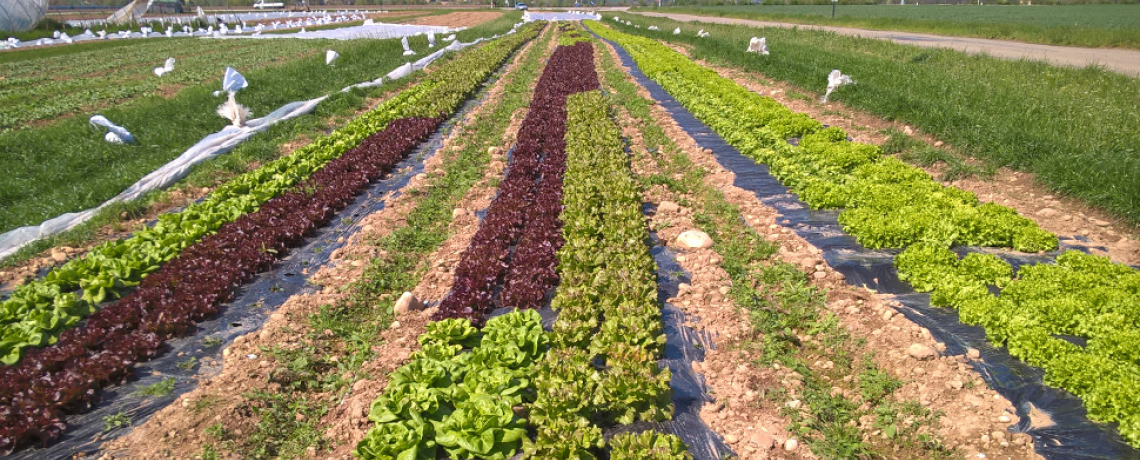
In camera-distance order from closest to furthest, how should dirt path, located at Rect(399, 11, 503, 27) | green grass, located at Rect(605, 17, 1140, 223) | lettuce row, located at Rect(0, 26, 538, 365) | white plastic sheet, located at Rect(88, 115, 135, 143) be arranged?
lettuce row, located at Rect(0, 26, 538, 365) → green grass, located at Rect(605, 17, 1140, 223) → white plastic sheet, located at Rect(88, 115, 135, 143) → dirt path, located at Rect(399, 11, 503, 27)

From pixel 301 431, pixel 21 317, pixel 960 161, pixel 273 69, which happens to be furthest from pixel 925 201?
pixel 273 69

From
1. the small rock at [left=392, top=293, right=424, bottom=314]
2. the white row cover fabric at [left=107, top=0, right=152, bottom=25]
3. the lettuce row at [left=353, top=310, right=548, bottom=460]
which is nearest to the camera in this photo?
the lettuce row at [left=353, top=310, right=548, bottom=460]

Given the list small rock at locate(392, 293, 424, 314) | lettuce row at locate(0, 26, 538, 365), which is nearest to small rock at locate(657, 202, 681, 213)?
small rock at locate(392, 293, 424, 314)

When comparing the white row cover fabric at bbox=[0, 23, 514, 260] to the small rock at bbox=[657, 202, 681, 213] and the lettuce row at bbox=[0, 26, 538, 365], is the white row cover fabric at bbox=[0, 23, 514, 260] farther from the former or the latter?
the small rock at bbox=[657, 202, 681, 213]

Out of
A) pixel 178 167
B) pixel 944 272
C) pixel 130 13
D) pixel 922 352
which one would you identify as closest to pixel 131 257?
pixel 178 167

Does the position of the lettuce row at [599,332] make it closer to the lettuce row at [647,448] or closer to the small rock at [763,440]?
the lettuce row at [647,448]

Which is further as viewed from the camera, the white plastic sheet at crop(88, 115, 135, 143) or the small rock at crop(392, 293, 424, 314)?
the white plastic sheet at crop(88, 115, 135, 143)

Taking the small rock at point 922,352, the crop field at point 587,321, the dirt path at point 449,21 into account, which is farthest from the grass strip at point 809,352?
the dirt path at point 449,21

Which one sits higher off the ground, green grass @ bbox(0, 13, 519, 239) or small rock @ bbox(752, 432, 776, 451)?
green grass @ bbox(0, 13, 519, 239)

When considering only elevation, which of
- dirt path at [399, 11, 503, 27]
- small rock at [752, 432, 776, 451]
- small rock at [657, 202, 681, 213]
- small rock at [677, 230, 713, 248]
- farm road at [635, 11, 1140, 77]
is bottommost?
small rock at [752, 432, 776, 451]

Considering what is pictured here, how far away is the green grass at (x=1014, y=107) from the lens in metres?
8.28

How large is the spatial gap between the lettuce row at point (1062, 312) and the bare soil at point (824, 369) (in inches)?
19.8

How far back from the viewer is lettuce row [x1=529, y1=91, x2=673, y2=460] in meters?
4.29

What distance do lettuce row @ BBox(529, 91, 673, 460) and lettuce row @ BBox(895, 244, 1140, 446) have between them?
290cm
